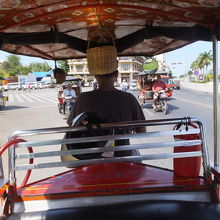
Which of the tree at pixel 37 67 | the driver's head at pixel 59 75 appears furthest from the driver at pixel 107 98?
the tree at pixel 37 67

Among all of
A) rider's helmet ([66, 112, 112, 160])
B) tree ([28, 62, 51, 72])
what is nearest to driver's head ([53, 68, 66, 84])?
rider's helmet ([66, 112, 112, 160])

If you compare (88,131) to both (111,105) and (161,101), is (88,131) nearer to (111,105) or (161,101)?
(111,105)

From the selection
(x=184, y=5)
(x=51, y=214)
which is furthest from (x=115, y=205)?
(x=184, y=5)

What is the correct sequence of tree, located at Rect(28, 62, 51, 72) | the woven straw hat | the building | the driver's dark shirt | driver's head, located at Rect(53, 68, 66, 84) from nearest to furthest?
1. the driver's dark shirt
2. the woven straw hat
3. driver's head, located at Rect(53, 68, 66, 84)
4. the building
5. tree, located at Rect(28, 62, 51, 72)

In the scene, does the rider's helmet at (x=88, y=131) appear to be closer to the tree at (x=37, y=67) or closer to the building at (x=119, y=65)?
the building at (x=119, y=65)

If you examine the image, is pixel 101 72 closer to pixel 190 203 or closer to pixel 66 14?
pixel 66 14

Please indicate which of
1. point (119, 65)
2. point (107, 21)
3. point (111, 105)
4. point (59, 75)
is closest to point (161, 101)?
point (119, 65)

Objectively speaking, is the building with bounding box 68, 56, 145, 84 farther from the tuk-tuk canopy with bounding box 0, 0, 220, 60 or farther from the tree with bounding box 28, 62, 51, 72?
the tree with bounding box 28, 62, 51, 72

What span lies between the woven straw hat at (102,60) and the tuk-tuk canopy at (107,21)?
15.9 inches

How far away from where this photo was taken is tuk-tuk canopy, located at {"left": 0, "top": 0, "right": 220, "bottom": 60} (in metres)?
2.06

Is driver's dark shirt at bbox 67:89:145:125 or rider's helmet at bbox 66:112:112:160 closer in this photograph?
rider's helmet at bbox 66:112:112:160

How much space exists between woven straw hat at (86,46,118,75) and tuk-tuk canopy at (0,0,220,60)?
0.40 meters

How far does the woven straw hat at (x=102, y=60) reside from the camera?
242cm

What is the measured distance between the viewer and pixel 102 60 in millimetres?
2414
